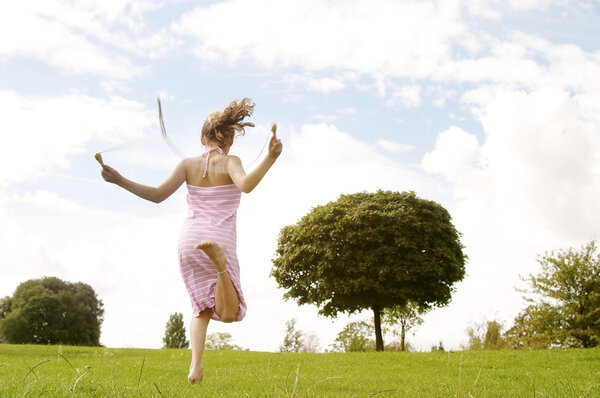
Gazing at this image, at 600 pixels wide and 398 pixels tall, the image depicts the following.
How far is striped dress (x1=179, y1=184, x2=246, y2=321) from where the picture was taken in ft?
15.9

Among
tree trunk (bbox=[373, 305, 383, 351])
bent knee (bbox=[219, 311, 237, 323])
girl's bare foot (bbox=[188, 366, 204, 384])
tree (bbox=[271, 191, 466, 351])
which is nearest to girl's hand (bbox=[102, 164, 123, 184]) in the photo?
bent knee (bbox=[219, 311, 237, 323])

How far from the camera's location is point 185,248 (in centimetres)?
487

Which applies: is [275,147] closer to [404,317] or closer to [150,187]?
[150,187]

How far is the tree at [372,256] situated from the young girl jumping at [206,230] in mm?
17595

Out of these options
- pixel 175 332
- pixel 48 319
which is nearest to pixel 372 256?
Result: pixel 175 332

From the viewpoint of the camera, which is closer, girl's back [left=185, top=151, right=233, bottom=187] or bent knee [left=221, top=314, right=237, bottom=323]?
bent knee [left=221, top=314, right=237, bottom=323]

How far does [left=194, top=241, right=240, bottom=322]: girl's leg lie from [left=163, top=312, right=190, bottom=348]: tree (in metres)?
37.4

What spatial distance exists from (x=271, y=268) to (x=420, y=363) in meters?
14.2

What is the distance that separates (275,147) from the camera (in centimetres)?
414

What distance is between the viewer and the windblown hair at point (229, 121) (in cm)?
528

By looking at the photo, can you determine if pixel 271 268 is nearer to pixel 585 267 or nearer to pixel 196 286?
pixel 585 267

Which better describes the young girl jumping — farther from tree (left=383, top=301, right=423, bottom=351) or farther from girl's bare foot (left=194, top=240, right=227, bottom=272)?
tree (left=383, top=301, right=423, bottom=351)

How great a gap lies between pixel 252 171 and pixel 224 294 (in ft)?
4.15

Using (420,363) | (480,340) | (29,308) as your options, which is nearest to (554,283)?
(480,340)
